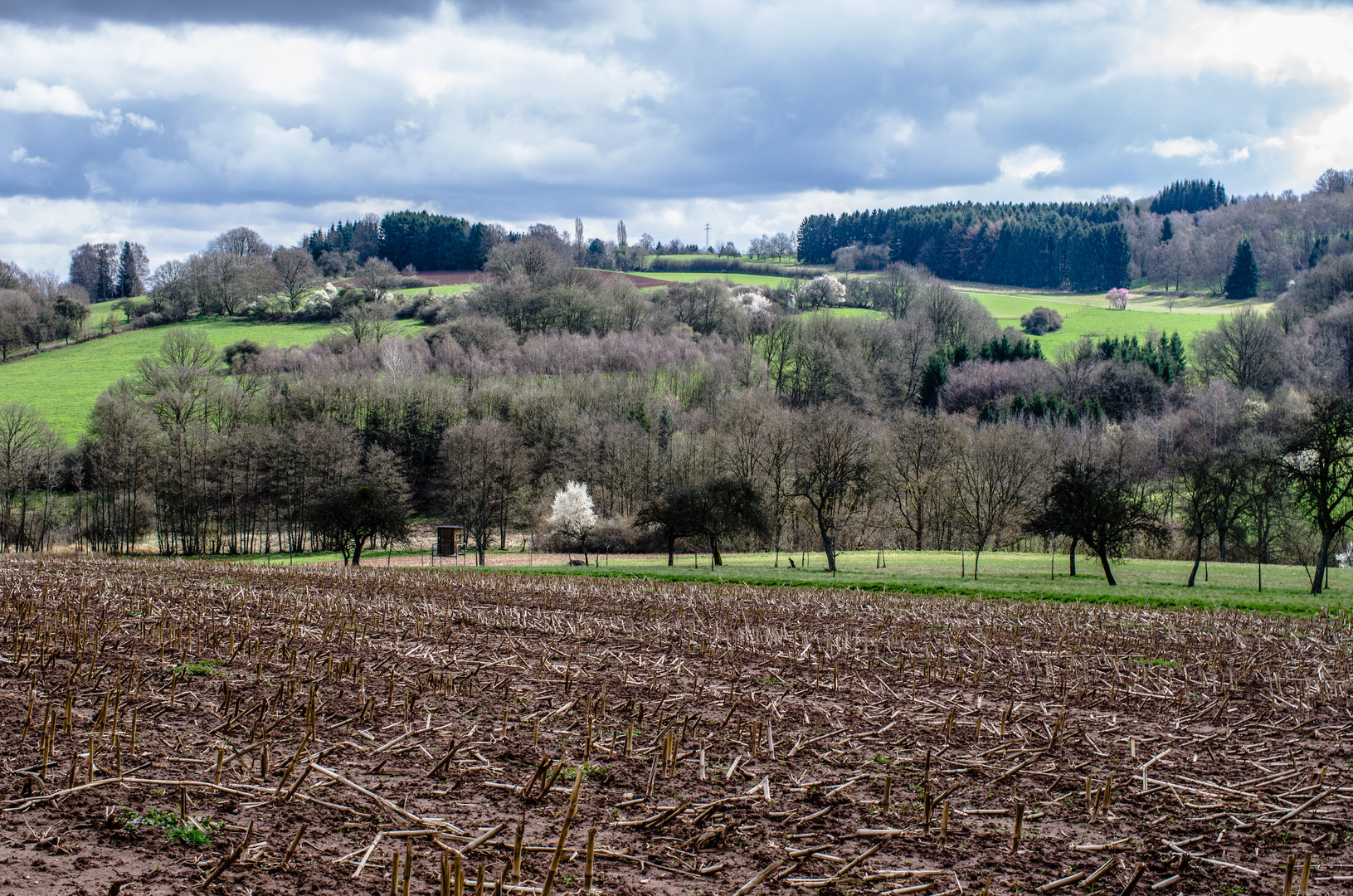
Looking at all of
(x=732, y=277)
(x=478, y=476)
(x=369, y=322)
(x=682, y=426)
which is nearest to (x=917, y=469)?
(x=682, y=426)

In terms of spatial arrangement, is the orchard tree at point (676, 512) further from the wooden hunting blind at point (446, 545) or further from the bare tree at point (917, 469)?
the bare tree at point (917, 469)

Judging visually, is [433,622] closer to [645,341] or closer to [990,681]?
[990,681]

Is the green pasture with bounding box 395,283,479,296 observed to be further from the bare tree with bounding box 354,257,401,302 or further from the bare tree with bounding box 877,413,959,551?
the bare tree with bounding box 877,413,959,551

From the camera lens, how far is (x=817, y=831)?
7.39 meters

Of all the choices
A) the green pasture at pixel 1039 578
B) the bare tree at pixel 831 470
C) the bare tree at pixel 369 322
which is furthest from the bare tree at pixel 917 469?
the bare tree at pixel 369 322

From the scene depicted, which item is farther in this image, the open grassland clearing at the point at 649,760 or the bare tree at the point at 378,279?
the bare tree at the point at 378,279

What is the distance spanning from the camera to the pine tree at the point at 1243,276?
136 m

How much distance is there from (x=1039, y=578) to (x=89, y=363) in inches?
4045

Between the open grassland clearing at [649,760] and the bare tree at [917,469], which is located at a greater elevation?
the bare tree at [917,469]

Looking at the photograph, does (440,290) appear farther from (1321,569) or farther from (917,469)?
(1321,569)

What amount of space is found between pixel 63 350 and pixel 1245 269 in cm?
16776

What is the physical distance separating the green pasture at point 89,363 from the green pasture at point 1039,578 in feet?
210

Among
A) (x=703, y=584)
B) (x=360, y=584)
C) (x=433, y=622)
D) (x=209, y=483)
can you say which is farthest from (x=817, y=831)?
(x=209, y=483)

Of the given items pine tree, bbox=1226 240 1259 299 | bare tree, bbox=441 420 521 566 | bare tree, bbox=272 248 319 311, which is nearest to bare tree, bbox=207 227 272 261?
bare tree, bbox=272 248 319 311
